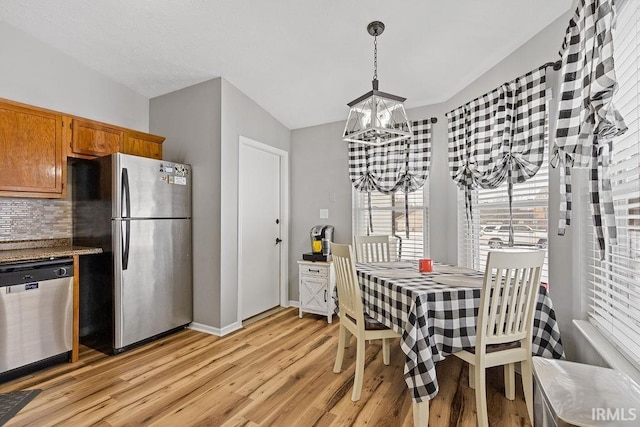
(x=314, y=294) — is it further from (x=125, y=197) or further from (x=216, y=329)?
(x=125, y=197)

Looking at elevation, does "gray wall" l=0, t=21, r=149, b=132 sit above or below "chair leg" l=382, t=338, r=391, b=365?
above

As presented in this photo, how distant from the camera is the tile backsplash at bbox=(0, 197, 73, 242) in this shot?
274 centimetres

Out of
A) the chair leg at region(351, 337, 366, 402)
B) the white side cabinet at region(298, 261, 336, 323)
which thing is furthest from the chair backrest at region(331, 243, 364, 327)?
the white side cabinet at region(298, 261, 336, 323)

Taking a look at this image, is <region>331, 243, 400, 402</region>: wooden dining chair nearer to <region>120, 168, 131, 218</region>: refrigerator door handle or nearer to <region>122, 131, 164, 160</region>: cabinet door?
<region>120, 168, 131, 218</region>: refrigerator door handle

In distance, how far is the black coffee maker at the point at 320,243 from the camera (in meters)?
3.83

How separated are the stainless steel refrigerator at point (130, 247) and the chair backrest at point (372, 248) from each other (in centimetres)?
184

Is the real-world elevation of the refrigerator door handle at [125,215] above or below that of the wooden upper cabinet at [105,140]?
below

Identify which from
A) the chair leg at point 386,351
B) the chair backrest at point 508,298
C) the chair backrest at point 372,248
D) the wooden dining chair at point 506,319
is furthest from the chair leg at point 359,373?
the chair backrest at point 372,248

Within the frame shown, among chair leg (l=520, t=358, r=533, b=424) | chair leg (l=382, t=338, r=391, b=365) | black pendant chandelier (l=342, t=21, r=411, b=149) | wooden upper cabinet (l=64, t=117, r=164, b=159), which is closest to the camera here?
chair leg (l=520, t=358, r=533, b=424)

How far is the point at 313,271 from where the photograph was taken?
12.5 feet

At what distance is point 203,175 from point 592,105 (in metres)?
3.15

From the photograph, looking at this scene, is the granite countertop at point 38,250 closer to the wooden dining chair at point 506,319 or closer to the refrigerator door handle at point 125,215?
the refrigerator door handle at point 125,215

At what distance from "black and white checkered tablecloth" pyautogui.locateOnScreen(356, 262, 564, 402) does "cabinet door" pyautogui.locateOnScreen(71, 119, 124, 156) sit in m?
2.98

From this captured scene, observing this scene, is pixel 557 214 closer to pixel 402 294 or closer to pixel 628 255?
pixel 628 255
